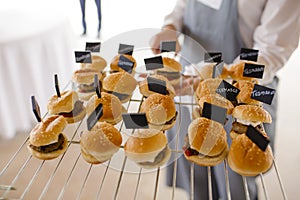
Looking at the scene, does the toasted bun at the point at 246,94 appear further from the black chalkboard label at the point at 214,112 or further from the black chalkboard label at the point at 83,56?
the black chalkboard label at the point at 83,56

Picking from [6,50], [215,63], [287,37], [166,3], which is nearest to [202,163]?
[215,63]

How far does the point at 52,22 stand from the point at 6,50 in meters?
0.41

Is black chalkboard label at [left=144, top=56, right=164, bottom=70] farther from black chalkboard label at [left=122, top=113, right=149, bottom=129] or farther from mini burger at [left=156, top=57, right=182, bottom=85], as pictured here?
black chalkboard label at [left=122, top=113, right=149, bottom=129]

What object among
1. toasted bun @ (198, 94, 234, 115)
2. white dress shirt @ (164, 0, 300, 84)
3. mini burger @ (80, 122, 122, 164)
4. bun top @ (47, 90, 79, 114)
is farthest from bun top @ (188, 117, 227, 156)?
white dress shirt @ (164, 0, 300, 84)

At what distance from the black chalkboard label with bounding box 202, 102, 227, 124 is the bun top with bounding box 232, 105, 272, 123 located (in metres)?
0.14

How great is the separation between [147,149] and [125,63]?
43cm

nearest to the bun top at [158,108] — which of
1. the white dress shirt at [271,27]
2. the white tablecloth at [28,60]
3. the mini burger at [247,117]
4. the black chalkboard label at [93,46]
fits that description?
the mini burger at [247,117]

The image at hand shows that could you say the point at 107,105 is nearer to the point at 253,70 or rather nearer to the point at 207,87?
the point at 207,87

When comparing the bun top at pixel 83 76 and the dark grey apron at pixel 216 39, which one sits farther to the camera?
the dark grey apron at pixel 216 39

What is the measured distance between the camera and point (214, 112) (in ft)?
3.67

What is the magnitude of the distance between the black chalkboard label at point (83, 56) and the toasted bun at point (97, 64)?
6cm

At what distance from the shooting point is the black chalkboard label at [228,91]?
123 centimetres

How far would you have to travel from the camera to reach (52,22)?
2.59m

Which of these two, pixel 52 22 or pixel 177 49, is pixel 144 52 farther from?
pixel 52 22
